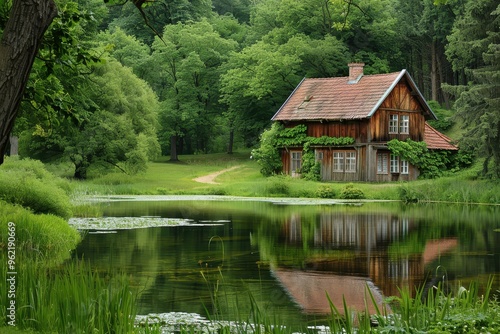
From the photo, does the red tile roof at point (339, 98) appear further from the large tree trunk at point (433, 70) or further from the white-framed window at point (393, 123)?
the large tree trunk at point (433, 70)

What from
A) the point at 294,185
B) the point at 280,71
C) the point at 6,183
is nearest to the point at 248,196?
the point at 294,185

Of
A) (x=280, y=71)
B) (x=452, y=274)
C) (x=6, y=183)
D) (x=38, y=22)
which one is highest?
(x=280, y=71)

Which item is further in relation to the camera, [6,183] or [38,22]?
[6,183]

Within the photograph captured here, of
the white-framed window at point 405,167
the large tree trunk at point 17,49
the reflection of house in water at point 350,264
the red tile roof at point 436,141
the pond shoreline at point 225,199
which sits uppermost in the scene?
the red tile roof at point 436,141

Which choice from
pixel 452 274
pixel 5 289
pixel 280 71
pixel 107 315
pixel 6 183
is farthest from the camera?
pixel 280 71

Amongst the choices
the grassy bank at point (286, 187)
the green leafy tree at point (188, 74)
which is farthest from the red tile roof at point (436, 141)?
the green leafy tree at point (188, 74)

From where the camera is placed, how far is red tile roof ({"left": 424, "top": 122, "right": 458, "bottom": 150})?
50.8 metres

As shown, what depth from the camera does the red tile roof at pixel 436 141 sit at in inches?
2002

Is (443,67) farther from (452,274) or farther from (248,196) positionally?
(452,274)

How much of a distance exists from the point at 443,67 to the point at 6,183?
55.4m

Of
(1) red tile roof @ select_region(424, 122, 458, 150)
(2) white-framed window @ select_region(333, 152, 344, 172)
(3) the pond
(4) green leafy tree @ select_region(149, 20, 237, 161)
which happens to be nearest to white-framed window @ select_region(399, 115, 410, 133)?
(1) red tile roof @ select_region(424, 122, 458, 150)

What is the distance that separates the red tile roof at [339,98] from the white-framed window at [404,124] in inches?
61.4

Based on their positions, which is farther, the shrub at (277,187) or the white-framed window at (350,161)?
the white-framed window at (350,161)

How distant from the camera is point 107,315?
26.9 ft
